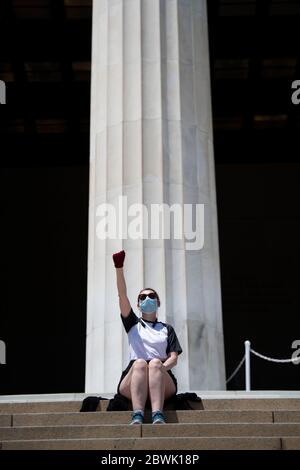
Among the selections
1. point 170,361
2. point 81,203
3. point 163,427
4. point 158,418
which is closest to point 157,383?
point 158,418

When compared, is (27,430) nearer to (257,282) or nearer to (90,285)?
(90,285)

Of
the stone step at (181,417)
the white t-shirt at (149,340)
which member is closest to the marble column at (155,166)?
the white t-shirt at (149,340)

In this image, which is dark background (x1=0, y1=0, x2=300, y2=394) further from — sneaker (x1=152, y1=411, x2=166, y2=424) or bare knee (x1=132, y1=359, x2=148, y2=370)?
sneaker (x1=152, y1=411, x2=166, y2=424)

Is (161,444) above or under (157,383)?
under

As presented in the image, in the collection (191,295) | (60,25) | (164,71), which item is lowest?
(191,295)

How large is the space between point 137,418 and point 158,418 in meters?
0.25

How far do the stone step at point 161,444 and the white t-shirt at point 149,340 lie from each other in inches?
94.6

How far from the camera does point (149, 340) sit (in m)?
11.8

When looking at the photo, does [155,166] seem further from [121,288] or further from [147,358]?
[147,358]

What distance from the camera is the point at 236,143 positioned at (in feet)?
116

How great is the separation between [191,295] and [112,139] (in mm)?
3560

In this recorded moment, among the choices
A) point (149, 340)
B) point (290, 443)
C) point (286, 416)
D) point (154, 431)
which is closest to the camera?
point (290, 443)

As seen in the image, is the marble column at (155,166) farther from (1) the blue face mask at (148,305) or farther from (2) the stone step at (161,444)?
(2) the stone step at (161,444)

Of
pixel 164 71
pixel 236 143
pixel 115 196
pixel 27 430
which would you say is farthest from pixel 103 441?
pixel 236 143
